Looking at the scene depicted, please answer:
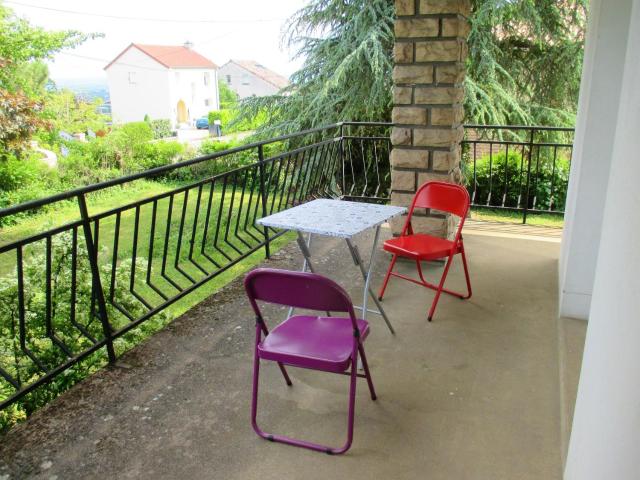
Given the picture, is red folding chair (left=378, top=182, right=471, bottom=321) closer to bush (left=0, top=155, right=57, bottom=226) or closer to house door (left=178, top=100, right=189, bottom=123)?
bush (left=0, top=155, right=57, bottom=226)

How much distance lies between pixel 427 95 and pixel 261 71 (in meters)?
59.4

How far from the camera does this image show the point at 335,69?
27.2 ft

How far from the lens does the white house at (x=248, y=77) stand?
191 feet

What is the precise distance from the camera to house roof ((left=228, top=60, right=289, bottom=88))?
188ft

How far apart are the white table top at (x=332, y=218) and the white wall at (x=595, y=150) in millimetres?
1115

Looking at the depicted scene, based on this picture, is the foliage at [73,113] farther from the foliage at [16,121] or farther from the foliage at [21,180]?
the foliage at [16,121]

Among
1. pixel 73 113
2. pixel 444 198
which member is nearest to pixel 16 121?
pixel 73 113

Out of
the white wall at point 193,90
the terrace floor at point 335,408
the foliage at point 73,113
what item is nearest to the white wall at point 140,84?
the white wall at point 193,90

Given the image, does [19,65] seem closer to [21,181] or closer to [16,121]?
[21,181]

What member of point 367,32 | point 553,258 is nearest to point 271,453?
point 553,258

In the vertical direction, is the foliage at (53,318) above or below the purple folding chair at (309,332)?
below

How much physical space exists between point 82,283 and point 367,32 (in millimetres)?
6067

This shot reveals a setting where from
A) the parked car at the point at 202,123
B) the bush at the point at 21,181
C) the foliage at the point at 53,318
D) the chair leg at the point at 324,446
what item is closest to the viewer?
the chair leg at the point at 324,446

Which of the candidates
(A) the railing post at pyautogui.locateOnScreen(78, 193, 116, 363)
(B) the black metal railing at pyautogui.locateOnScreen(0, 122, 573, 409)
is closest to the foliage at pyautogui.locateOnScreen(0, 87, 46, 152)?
(B) the black metal railing at pyautogui.locateOnScreen(0, 122, 573, 409)
